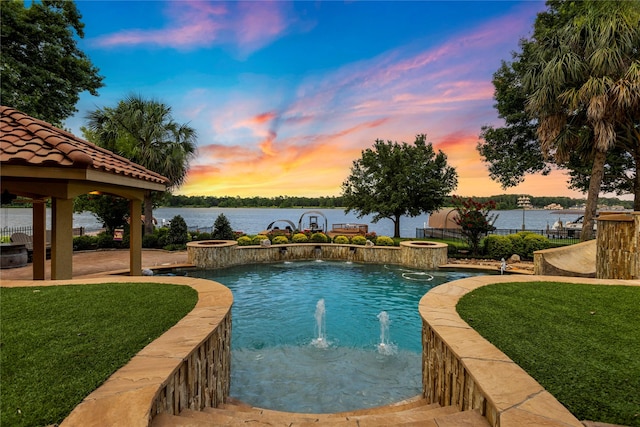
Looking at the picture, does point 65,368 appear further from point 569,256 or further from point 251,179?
point 251,179

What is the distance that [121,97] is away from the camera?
21.1 meters

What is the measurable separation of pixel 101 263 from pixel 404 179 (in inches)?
710

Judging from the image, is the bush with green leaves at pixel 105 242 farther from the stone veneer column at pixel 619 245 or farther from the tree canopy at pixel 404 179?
the stone veneer column at pixel 619 245

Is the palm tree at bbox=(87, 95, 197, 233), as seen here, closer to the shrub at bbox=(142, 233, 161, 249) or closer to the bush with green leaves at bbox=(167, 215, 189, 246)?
the shrub at bbox=(142, 233, 161, 249)

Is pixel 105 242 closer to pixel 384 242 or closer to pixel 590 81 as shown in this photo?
pixel 384 242

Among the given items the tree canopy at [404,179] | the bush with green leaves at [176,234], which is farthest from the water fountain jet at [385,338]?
the bush with green leaves at [176,234]

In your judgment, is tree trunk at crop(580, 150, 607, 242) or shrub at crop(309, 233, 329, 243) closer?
tree trunk at crop(580, 150, 607, 242)

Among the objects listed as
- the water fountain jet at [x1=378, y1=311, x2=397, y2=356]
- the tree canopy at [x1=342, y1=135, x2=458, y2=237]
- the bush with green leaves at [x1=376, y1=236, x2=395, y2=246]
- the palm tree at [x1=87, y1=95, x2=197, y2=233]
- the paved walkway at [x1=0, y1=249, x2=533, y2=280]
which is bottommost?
the water fountain jet at [x1=378, y1=311, x2=397, y2=356]

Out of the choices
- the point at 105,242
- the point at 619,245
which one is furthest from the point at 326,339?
the point at 105,242

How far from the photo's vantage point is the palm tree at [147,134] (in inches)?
780

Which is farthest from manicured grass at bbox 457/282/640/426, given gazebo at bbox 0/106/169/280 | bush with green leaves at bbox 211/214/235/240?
bush with green leaves at bbox 211/214/235/240

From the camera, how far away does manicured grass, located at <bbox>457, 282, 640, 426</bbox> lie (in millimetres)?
2307

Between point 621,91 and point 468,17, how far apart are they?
6532 millimetres

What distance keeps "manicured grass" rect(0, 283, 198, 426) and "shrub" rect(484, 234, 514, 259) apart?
15010 mm
